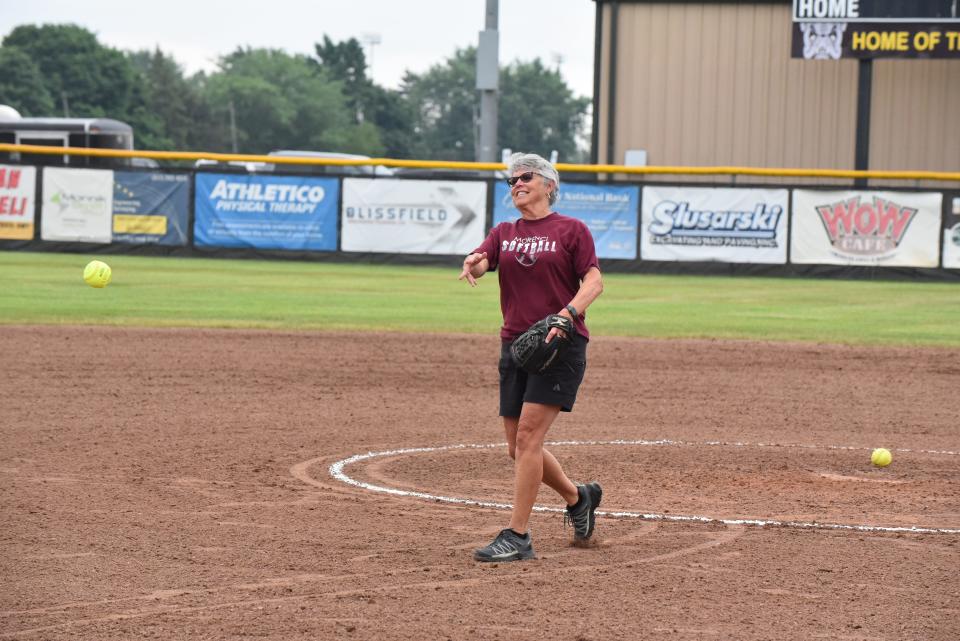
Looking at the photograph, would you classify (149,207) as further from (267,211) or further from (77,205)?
(267,211)

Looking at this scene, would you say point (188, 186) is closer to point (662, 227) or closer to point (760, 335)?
point (662, 227)

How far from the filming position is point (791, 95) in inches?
1232

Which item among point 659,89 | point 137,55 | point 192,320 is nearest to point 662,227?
point 659,89

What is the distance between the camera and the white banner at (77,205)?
26156mm

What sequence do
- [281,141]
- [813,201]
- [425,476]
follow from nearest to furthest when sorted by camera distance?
1. [425,476]
2. [813,201]
3. [281,141]

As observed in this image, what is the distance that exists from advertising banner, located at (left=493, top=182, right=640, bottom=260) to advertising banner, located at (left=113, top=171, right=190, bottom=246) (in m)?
6.24

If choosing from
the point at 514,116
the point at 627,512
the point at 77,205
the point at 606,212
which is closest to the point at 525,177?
the point at 627,512

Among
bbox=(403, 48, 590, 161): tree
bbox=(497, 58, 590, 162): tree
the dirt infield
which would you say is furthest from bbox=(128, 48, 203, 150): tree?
the dirt infield

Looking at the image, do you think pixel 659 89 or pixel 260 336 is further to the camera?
pixel 659 89

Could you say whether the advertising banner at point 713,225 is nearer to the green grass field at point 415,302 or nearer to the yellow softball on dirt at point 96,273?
the green grass field at point 415,302

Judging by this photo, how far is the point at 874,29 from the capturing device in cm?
2712

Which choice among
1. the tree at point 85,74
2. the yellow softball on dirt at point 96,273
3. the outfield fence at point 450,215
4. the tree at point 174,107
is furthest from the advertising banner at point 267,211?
the tree at point 174,107

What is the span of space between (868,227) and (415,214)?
859 cm

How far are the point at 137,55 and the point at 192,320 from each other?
15155 centimetres
